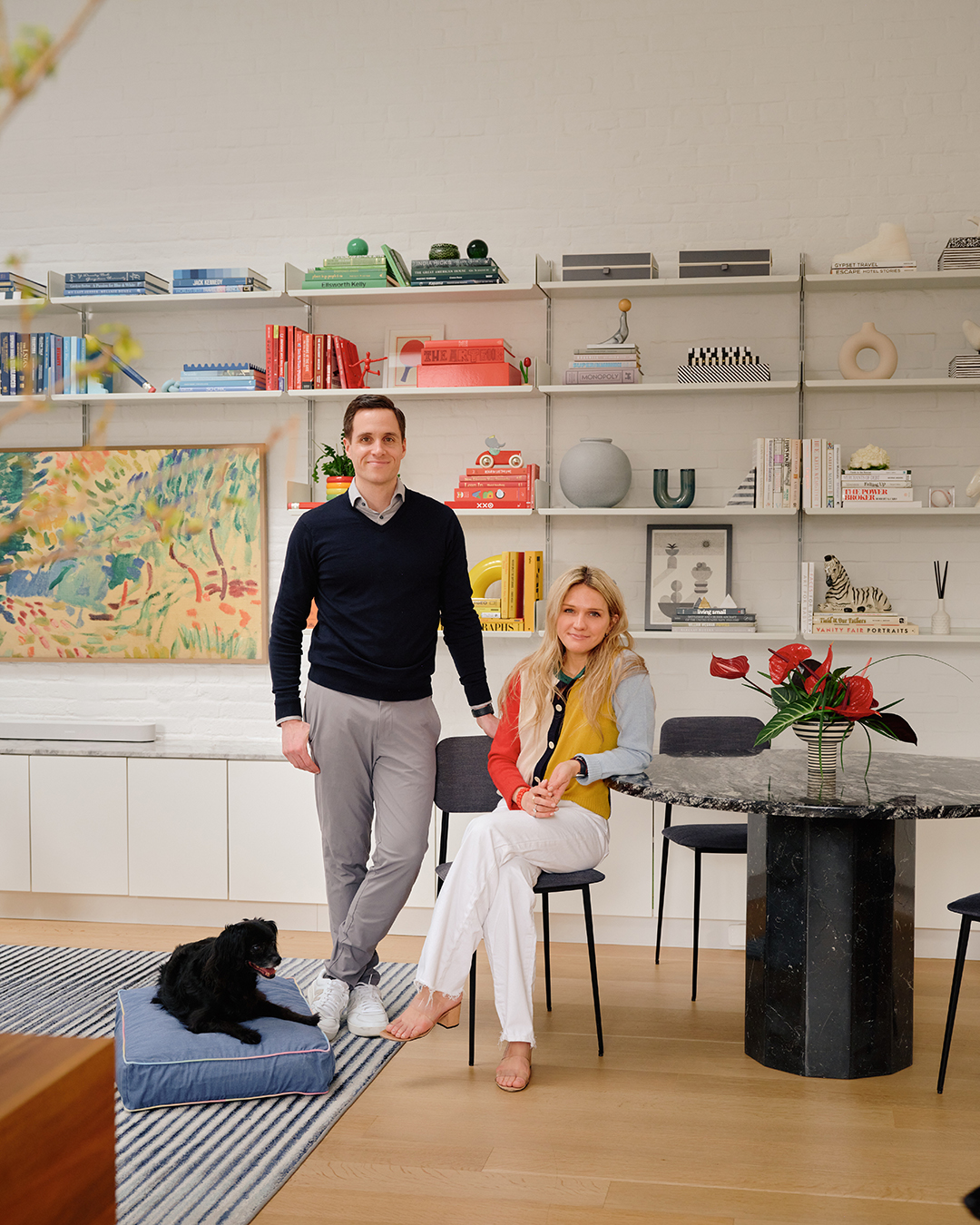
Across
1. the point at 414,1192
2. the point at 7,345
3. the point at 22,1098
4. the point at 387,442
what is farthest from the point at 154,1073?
the point at 7,345

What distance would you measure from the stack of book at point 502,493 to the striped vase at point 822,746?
1.56 metres

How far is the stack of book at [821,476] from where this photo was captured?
149 inches

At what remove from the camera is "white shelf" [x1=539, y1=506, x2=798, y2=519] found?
3809mm

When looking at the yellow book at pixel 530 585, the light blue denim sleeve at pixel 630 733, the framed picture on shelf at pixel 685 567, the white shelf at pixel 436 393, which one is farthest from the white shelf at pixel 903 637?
the white shelf at pixel 436 393

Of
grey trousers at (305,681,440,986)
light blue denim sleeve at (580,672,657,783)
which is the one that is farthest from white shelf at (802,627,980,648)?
grey trousers at (305,681,440,986)

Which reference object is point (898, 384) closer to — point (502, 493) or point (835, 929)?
point (502, 493)

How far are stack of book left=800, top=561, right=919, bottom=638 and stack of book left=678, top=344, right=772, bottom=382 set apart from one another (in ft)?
2.23

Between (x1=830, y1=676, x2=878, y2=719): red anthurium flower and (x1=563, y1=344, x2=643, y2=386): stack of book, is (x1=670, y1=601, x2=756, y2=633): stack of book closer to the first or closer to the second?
(x1=563, y1=344, x2=643, y2=386): stack of book

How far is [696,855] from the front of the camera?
3445 millimetres

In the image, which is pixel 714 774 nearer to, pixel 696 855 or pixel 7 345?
pixel 696 855

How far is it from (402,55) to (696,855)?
3125 millimetres

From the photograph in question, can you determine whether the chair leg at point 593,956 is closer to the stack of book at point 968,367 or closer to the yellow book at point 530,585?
the yellow book at point 530,585

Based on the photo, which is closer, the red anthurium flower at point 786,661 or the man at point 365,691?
the red anthurium flower at point 786,661

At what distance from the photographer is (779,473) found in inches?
150
